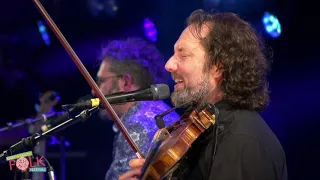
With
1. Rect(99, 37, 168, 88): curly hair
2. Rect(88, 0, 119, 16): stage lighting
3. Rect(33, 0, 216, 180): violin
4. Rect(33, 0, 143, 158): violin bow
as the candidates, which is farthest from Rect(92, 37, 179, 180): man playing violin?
Rect(88, 0, 119, 16): stage lighting

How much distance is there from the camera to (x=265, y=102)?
2277mm

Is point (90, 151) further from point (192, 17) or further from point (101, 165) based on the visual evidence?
point (192, 17)

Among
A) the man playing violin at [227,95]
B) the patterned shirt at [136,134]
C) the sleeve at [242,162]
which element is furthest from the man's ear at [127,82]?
the sleeve at [242,162]

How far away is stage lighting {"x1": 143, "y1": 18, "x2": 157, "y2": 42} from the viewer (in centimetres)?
552

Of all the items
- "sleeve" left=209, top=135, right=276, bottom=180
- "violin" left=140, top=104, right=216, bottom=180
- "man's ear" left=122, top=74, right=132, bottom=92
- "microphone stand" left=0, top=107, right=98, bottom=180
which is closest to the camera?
"violin" left=140, top=104, right=216, bottom=180

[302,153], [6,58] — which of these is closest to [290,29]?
[302,153]

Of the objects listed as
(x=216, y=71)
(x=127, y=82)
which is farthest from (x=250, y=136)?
(x=127, y=82)

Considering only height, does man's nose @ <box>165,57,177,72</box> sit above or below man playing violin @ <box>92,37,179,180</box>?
below

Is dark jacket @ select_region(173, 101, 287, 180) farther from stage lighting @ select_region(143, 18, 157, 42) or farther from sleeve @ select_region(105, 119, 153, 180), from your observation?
stage lighting @ select_region(143, 18, 157, 42)

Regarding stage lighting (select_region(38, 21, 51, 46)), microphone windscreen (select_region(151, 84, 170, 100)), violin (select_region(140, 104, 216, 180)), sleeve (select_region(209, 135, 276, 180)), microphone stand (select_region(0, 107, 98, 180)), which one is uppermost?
stage lighting (select_region(38, 21, 51, 46))

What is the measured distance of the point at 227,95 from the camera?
2.21 meters

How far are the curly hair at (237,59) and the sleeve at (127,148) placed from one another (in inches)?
41.2

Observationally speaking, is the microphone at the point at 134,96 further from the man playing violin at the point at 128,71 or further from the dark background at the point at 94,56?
the dark background at the point at 94,56

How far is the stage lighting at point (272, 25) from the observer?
4.54m
